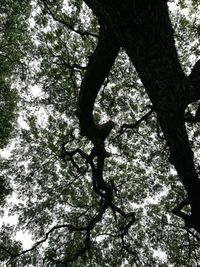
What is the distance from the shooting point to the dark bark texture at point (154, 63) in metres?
3.10

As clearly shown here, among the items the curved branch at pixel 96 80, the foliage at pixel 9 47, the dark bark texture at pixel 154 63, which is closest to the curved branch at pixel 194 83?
the dark bark texture at pixel 154 63

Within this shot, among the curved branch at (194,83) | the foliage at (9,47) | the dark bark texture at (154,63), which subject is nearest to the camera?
the dark bark texture at (154,63)

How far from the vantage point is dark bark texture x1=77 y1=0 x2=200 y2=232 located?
3096 mm

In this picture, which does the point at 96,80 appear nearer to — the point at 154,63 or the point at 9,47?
the point at 154,63

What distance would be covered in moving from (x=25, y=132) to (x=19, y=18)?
4.83 metres

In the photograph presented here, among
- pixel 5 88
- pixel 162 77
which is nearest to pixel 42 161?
pixel 5 88

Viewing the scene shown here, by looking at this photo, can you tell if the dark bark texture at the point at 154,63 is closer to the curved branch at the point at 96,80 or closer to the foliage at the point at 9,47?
the curved branch at the point at 96,80

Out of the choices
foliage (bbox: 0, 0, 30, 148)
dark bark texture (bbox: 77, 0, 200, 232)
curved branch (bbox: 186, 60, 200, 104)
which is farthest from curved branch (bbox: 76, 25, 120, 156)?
foliage (bbox: 0, 0, 30, 148)

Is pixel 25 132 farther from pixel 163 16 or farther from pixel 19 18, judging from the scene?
pixel 163 16

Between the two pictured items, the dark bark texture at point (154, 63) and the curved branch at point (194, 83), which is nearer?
the dark bark texture at point (154, 63)

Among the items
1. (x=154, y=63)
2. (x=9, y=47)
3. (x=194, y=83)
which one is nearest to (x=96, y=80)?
(x=194, y=83)

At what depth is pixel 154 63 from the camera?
3545mm

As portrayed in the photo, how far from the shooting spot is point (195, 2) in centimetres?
866

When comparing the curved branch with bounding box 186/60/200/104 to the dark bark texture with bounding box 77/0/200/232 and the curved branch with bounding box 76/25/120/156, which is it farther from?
the curved branch with bounding box 76/25/120/156
